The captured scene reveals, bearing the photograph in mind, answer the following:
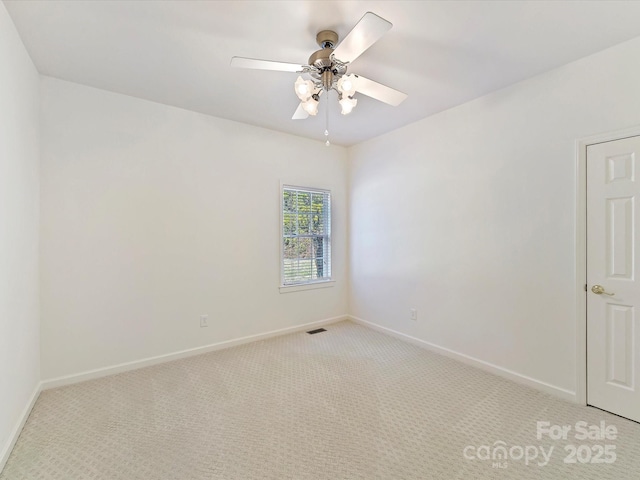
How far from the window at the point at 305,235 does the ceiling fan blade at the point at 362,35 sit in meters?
2.33

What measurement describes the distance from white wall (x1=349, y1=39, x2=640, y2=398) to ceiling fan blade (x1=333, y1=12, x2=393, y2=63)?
1.81m

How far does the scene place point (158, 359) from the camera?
2990 mm

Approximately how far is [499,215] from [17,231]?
386cm

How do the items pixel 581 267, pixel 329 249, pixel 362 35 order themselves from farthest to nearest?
pixel 329 249 → pixel 581 267 → pixel 362 35

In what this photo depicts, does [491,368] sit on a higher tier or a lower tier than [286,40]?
lower

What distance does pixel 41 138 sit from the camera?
245cm

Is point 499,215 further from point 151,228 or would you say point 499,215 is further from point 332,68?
point 151,228

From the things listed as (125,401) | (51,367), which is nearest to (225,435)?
(125,401)

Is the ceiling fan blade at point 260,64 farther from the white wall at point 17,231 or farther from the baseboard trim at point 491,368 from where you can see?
the baseboard trim at point 491,368

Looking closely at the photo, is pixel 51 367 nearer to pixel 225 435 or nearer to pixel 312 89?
pixel 225 435

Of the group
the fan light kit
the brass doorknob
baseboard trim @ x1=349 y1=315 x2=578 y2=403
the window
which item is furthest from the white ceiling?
baseboard trim @ x1=349 y1=315 x2=578 y2=403

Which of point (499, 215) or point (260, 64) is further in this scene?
point (499, 215)

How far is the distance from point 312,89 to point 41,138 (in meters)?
2.39

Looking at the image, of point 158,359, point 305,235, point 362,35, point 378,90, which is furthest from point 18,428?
point 378,90
